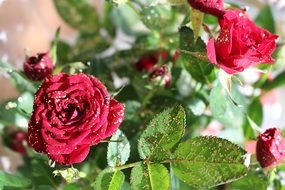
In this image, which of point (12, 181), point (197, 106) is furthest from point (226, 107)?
point (12, 181)

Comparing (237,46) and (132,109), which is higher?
(237,46)

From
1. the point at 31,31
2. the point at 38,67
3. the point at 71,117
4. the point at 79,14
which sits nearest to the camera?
the point at 71,117

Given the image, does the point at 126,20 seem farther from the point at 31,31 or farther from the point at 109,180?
the point at 109,180

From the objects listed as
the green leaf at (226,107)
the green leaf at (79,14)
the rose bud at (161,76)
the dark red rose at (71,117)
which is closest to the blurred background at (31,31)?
the green leaf at (79,14)

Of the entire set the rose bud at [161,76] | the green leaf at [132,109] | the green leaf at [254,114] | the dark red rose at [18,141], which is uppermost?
the rose bud at [161,76]

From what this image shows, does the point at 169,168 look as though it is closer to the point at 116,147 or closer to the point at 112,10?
the point at 116,147

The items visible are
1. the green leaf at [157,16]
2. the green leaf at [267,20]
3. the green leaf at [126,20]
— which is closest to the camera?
the green leaf at [157,16]

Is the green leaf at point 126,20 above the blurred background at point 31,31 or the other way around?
above

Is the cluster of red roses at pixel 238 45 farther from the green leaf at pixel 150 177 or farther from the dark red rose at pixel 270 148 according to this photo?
the green leaf at pixel 150 177
